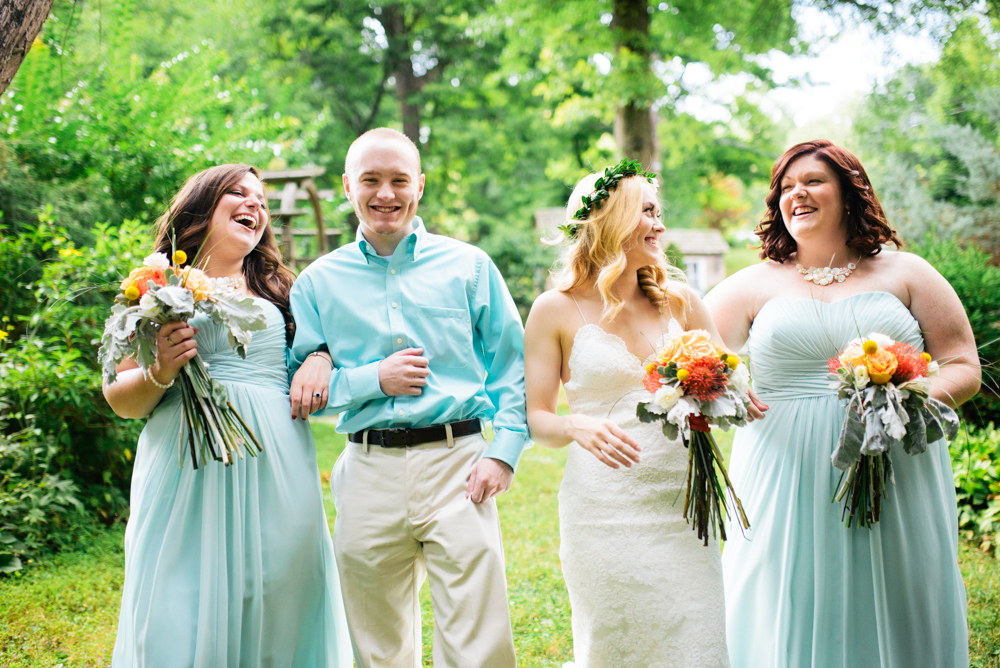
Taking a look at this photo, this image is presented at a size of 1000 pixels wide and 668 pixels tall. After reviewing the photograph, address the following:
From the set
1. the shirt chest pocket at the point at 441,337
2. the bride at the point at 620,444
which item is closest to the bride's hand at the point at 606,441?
the bride at the point at 620,444

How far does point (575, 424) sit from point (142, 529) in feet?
6.00

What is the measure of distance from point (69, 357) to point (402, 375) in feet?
14.9

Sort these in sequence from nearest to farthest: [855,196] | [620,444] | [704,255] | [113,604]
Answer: [620,444], [855,196], [113,604], [704,255]

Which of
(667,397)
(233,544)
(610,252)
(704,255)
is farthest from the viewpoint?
(704,255)

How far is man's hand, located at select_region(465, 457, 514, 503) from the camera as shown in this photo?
2904 millimetres

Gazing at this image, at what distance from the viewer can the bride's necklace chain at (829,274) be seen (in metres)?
3.41

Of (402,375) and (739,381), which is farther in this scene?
(402,375)

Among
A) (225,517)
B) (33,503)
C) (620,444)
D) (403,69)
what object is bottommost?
(33,503)

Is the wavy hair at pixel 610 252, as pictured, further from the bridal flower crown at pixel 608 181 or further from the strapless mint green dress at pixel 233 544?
the strapless mint green dress at pixel 233 544

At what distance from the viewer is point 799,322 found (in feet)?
10.8

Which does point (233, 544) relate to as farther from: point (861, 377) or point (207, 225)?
point (861, 377)

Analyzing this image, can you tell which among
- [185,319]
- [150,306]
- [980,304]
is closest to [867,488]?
[185,319]

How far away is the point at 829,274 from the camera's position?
3.42 meters

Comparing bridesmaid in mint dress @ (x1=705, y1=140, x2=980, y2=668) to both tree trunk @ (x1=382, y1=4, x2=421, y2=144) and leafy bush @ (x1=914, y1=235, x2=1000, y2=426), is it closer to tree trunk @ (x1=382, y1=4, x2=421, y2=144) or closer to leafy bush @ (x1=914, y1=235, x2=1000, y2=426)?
leafy bush @ (x1=914, y1=235, x2=1000, y2=426)
